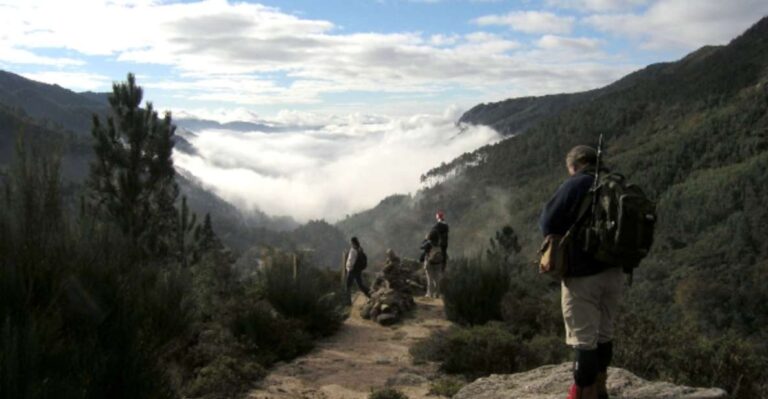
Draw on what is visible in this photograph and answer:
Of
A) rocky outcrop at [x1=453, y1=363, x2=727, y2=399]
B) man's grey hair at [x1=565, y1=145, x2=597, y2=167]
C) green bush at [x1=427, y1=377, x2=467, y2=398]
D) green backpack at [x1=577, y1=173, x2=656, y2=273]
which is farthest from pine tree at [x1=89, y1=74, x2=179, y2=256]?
green backpack at [x1=577, y1=173, x2=656, y2=273]

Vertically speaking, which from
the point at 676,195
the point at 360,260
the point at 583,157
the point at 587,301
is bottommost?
the point at 676,195

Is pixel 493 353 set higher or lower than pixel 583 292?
lower

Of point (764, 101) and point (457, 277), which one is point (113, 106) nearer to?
point (457, 277)

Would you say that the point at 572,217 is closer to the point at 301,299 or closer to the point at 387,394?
the point at 387,394

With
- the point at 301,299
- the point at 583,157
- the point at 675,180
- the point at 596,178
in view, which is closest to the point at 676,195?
the point at 675,180

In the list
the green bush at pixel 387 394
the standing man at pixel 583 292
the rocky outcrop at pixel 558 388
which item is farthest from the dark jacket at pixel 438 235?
the standing man at pixel 583 292

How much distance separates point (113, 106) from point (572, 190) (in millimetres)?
20328

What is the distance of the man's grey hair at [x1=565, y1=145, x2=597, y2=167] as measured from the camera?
12.6ft

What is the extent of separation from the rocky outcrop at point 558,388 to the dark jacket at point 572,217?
0.93 metres

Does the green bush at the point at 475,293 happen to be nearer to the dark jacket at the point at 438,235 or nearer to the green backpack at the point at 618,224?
the dark jacket at the point at 438,235

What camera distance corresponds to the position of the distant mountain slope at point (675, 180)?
5791cm

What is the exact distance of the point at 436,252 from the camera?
1111cm

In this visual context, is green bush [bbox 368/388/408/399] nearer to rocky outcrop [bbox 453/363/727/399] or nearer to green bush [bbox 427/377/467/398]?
green bush [bbox 427/377/467/398]

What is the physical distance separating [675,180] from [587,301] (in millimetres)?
98867
